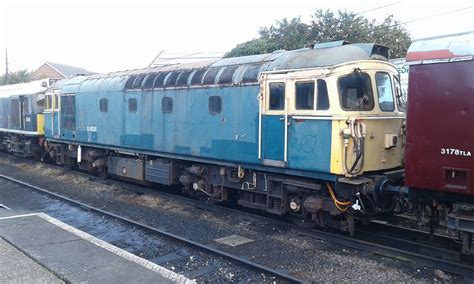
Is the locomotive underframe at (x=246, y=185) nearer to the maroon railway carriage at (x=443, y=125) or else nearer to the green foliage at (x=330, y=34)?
the maroon railway carriage at (x=443, y=125)

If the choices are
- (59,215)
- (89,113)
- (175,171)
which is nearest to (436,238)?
(175,171)

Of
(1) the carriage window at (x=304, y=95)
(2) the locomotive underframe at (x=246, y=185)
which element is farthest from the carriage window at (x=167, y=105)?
(1) the carriage window at (x=304, y=95)

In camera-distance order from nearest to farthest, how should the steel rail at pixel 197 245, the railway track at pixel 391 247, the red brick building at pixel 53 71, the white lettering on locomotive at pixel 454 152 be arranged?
the white lettering on locomotive at pixel 454 152
the steel rail at pixel 197 245
the railway track at pixel 391 247
the red brick building at pixel 53 71

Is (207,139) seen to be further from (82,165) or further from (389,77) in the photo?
(82,165)

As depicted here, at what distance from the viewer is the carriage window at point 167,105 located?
1205cm

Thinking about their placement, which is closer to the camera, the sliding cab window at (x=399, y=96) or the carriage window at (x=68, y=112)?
the sliding cab window at (x=399, y=96)

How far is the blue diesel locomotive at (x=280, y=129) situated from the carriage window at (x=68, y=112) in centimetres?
401

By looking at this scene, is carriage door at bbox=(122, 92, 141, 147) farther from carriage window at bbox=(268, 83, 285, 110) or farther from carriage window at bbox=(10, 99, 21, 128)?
carriage window at bbox=(10, 99, 21, 128)

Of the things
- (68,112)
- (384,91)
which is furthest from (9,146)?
(384,91)

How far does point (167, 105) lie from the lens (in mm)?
12172

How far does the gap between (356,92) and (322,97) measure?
25.7 inches

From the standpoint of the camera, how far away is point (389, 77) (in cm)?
907

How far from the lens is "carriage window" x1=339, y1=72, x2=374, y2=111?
8211 mm

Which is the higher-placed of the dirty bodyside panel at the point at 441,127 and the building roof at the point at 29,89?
the building roof at the point at 29,89
